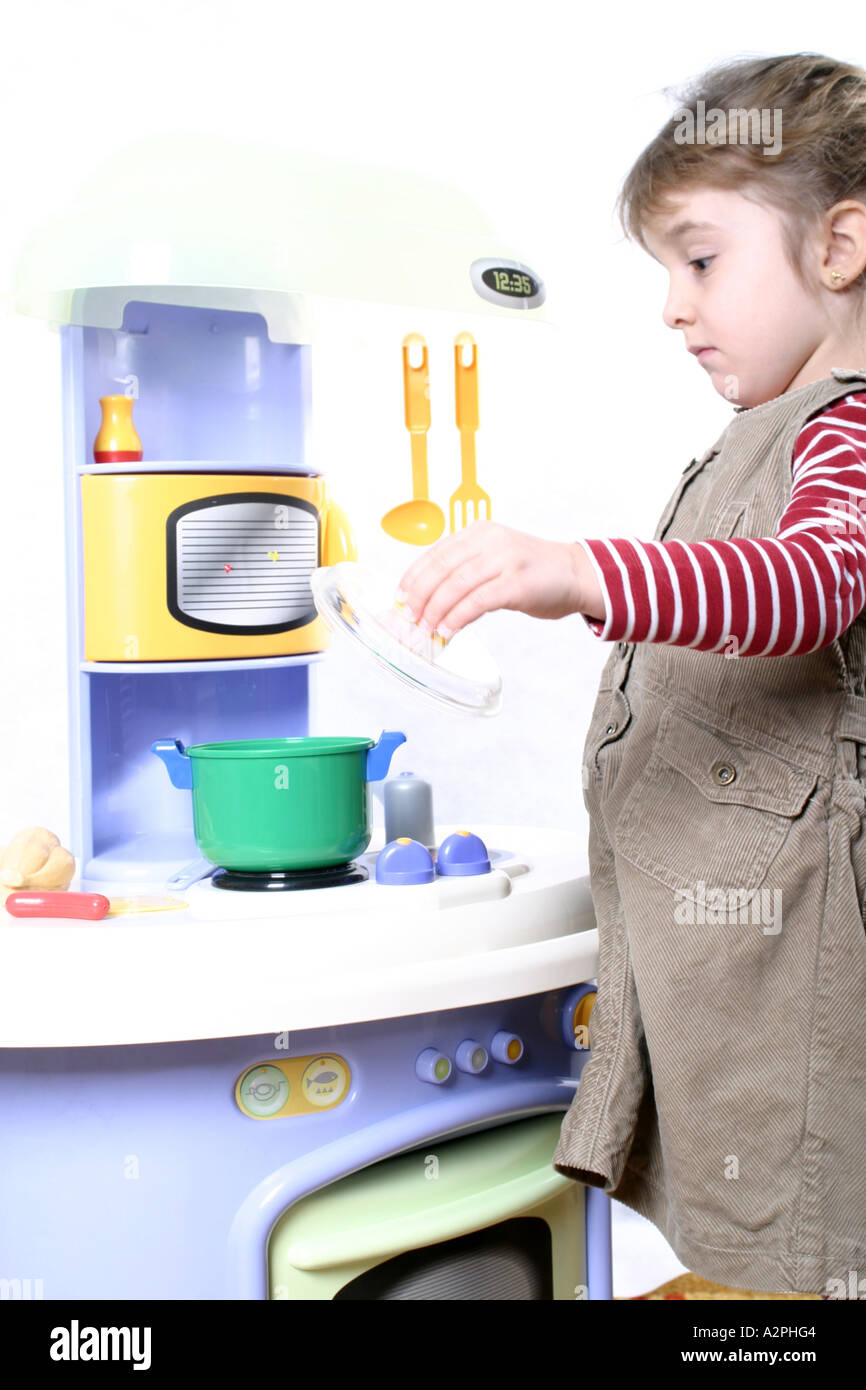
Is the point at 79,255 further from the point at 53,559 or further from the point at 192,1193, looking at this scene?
the point at 53,559

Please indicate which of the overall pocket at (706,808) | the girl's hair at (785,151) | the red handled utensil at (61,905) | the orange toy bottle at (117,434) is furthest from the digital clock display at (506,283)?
the red handled utensil at (61,905)

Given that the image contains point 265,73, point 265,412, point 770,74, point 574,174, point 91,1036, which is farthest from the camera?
point 574,174

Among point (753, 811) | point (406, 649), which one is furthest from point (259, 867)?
point (753, 811)

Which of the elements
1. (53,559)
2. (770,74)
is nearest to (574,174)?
(53,559)

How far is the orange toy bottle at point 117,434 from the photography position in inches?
42.0

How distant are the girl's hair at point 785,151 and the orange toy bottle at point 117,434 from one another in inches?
→ 16.2

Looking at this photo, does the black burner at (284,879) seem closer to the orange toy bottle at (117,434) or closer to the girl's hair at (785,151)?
the orange toy bottle at (117,434)

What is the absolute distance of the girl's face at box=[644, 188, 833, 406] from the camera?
854mm

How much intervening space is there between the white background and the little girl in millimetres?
803

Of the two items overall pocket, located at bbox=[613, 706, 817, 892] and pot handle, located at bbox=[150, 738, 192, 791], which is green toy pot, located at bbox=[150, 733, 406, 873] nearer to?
pot handle, located at bbox=[150, 738, 192, 791]

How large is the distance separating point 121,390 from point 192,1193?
2.02ft

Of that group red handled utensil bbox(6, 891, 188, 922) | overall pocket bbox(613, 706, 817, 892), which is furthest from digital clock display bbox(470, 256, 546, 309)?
red handled utensil bbox(6, 891, 188, 922)

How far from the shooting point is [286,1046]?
0.85m

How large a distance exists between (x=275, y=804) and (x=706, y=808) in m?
0.28
